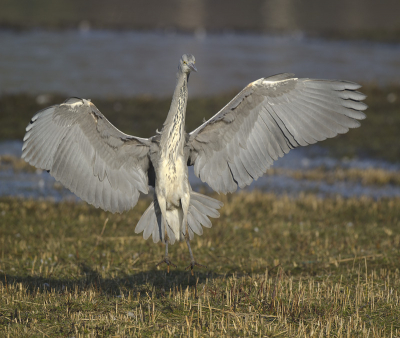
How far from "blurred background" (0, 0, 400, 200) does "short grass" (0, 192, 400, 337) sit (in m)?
2.35

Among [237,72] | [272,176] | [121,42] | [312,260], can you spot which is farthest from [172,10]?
[312,260]

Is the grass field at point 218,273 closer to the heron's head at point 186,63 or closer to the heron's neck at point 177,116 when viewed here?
the heron's neck at point 177,116

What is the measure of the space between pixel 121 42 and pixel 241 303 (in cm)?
3673

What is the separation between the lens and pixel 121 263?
659 cm

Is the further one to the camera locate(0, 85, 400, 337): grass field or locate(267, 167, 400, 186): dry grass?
locate(267, 167, 400, 186): dry grass

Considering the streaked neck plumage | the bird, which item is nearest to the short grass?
the bird

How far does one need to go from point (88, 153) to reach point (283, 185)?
275 inches

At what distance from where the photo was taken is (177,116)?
5.55 metres

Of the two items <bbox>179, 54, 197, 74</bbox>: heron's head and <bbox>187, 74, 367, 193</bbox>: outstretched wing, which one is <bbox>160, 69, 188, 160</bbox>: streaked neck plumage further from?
<bbox>187, 74, 367, 193</bbox>: outstretched wing

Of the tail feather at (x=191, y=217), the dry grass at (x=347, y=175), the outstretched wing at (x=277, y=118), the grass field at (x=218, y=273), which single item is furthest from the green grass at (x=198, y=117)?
the tail feather at (x=191, y=217)

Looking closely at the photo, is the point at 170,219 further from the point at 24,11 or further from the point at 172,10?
the point at 172,10

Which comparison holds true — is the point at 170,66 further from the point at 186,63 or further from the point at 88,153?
the point at 186,63

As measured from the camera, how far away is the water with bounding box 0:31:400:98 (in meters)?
24.5

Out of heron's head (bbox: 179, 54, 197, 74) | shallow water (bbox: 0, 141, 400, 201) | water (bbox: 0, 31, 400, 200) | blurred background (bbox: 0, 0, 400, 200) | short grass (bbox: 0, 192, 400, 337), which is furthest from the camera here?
blurred background (bbox: 0, 0, 400, 200)
